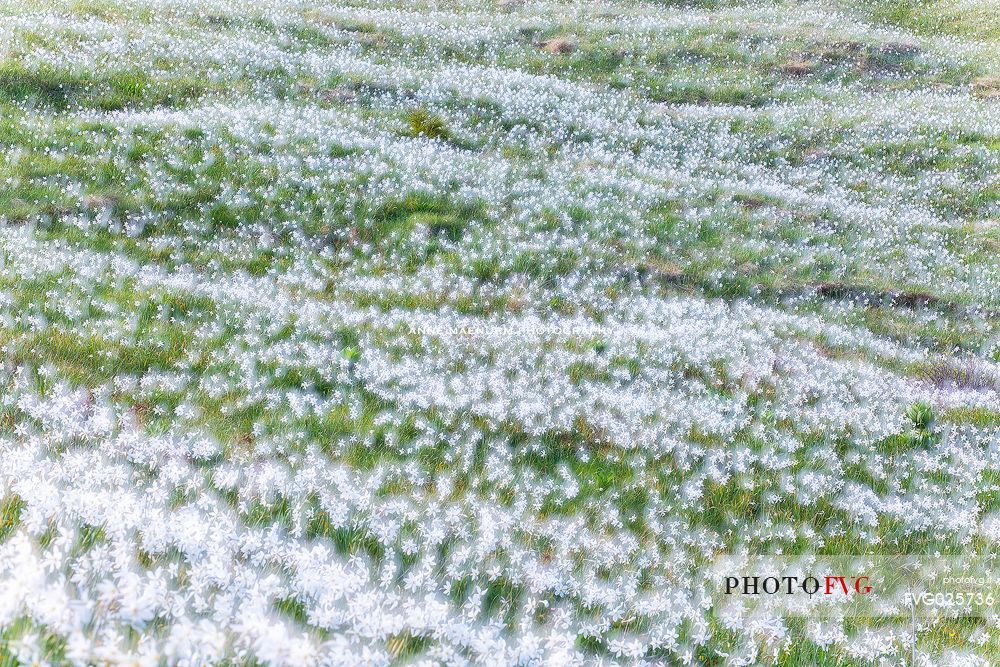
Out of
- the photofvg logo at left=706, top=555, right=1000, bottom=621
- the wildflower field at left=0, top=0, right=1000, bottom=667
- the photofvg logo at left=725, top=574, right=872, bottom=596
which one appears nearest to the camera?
the wildflower field at left=0, top=0, right=1000, bottom=667

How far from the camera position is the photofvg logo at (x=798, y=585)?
556 centimetres

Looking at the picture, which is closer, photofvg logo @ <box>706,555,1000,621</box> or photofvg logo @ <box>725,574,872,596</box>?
photofvg logo @ <box>706,555,1000,621</box>

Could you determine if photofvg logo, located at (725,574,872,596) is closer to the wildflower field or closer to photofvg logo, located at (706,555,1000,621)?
photofvg logo, located at (706,555,1000,621)

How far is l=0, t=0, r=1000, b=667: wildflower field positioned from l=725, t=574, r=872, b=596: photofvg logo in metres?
0.35

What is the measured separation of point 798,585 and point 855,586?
19.0 inches

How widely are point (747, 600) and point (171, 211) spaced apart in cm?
1136

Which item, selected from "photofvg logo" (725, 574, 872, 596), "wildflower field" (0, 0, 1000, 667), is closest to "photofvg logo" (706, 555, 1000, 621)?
"photofvg logo" (725, 574, 872, 596)

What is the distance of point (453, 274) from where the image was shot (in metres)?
12.9

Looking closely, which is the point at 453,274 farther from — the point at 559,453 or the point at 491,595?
the point at 491,595

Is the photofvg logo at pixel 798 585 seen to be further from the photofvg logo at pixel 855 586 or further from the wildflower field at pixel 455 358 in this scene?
the wildflower field at pixel 455 358

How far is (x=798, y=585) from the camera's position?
18.8 ft

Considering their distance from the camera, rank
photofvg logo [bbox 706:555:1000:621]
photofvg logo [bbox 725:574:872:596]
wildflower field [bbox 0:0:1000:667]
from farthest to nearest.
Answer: photofvg logo [bbox 725:574:872:596] → photofvg logo [bbox 706:555:1000:621] → wildflower field [bbox 0:0:1000:667]

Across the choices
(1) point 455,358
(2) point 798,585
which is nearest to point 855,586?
(2) point 798,585

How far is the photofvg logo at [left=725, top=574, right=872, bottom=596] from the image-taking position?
5.56 metres
